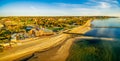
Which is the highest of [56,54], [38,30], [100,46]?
[38,30]

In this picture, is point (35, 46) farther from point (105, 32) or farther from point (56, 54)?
point (105, 32)

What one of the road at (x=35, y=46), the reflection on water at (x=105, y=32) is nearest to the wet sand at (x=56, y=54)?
the road at (x=35, y=46)

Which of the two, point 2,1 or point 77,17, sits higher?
point 2,1

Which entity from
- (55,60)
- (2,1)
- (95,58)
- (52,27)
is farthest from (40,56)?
(2,1)

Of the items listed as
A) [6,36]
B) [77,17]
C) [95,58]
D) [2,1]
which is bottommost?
[95,58]

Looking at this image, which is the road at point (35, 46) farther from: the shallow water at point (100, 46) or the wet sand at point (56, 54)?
the shallow water at point (100, 46)

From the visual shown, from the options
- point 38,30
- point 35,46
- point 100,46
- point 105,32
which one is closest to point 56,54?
point 35,46

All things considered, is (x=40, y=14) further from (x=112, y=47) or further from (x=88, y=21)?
(x=112, y=47)

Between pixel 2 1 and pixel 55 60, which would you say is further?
pixel 2 1
